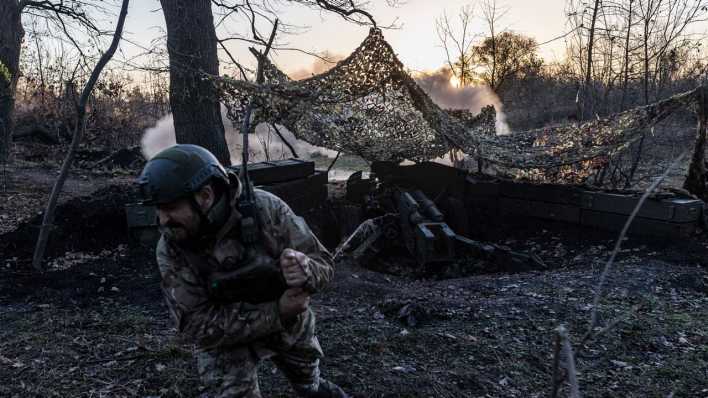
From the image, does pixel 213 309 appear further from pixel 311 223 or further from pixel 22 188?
pixel 22 188

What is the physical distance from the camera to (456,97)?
2208cm

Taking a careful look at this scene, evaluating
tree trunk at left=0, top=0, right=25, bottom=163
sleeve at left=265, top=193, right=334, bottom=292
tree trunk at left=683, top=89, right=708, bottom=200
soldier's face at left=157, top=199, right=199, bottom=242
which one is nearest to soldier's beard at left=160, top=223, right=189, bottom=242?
soldier's face at left=157, top=199, right=199, bottom=242

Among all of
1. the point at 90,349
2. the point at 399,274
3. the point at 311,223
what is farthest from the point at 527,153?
the point at 90,349

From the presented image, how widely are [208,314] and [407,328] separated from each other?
2.60 meters

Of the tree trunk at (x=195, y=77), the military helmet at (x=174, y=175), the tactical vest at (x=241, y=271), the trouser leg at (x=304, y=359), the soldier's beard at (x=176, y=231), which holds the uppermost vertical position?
the tree trunk at (x=195, y=77)

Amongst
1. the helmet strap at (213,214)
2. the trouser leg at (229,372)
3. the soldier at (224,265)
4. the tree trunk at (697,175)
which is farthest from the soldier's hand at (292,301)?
the tree trunk at (697,175)

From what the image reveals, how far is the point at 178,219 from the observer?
2.07m

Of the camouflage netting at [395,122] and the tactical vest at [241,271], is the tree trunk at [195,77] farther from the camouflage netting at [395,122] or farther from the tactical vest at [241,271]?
the tactical vest at [241,271]

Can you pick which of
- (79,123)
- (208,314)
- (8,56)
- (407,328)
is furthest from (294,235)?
(8,56)

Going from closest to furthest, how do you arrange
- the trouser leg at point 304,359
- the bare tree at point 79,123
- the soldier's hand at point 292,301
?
the soldier's hand at point 292,301, the trouser leg at point 304,359, the bare tree at point 79,123

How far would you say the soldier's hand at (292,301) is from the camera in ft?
7.00

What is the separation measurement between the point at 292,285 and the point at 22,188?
10054 millimetres

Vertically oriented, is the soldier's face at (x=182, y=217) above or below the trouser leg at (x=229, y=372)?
above

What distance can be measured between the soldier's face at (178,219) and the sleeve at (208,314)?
213mm
